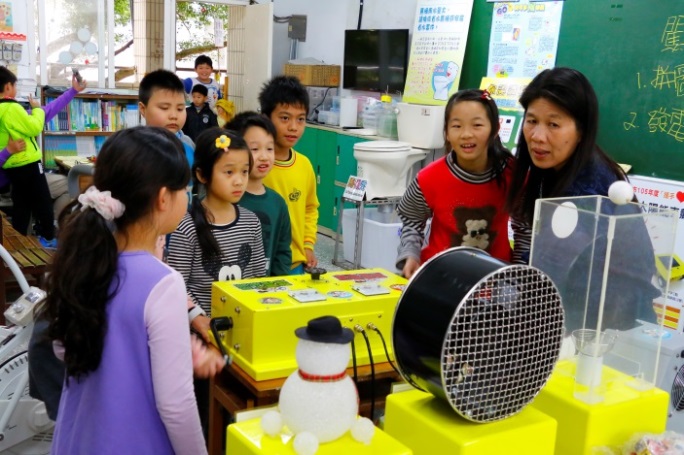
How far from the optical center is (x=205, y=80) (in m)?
7.60

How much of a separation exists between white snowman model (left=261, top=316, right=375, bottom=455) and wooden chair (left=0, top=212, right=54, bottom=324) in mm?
2402

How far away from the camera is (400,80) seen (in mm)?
6059

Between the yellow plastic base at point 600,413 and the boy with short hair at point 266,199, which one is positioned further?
the boy with short hair at point 266,199

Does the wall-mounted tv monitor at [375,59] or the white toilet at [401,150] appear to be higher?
the wall-mounted tv monitor at [375,59]

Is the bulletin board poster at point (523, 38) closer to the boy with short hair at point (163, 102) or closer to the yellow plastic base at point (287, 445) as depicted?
the boy with short hair at point (163, 102)

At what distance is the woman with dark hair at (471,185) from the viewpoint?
2.07m

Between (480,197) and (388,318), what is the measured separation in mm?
590

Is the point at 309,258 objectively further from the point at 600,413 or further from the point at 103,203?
the point at 600,413

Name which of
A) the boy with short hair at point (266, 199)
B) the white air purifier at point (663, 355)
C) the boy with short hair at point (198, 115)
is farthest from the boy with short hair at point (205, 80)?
the white air purifier at point (663, 355)

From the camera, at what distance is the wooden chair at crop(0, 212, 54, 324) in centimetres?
328

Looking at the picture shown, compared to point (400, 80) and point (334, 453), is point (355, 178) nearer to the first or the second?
point (400, 80)

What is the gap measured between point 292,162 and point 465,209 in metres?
0.84

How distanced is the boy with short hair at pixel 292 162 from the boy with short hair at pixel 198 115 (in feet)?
13.7

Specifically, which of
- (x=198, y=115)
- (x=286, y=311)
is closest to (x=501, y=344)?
(x=286, y=311)
